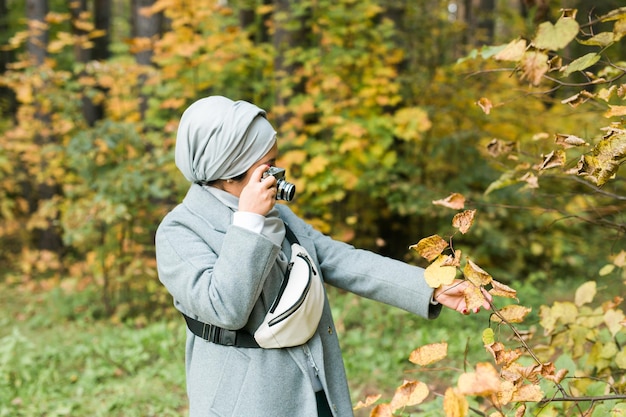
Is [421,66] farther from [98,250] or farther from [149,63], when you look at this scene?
[98,250]

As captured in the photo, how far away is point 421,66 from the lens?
6688mm

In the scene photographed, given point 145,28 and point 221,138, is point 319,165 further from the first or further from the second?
point 221,138

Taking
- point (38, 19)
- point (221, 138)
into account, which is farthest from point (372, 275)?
point (38, 19)

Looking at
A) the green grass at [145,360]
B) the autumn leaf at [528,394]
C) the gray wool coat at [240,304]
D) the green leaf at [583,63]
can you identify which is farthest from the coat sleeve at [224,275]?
the green grass at [145,360]

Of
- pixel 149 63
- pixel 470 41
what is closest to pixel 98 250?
pixel 149 63

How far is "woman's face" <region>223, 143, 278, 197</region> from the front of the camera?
1.84 metres

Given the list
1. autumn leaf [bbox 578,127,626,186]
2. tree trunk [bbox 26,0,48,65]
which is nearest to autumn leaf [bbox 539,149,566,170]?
autumn leaf [bbox 578,127,626,186]

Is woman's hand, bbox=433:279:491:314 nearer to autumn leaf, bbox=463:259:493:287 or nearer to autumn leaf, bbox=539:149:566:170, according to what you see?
autumn leaf, bbox=463:259:493:287

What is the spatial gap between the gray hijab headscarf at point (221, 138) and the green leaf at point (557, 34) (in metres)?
0.90

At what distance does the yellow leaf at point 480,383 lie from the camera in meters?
1.19

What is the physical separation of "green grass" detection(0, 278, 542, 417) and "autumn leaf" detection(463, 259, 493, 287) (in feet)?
5.94

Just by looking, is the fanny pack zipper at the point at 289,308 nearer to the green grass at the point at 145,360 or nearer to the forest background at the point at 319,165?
the green grass at the point at 145,360

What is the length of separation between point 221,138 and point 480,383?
3.32 ft

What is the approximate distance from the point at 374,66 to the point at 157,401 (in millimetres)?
3822
